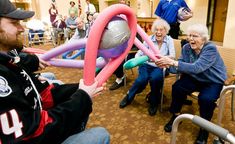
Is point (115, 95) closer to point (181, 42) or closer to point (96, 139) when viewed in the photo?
point (181, 42)

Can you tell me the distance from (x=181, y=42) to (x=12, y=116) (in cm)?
235

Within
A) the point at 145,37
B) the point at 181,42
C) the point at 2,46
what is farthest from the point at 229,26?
the point at 2,46

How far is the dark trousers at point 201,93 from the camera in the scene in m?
1.91

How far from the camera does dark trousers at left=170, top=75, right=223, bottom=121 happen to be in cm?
191

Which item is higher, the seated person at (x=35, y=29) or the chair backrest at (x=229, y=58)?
the seated person at (x=35, y=29)

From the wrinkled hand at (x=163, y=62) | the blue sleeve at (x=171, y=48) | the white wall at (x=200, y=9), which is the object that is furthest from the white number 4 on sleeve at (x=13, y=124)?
the white wall at (x=200, y=9)

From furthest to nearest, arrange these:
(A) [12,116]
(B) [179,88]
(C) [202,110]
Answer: (B) [179,88] < (C) [202,110] < (A) [12,116]

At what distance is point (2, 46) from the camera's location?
0.91m

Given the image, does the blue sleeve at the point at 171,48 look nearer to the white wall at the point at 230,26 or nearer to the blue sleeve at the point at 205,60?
the blue sleeve at the point at 205,60

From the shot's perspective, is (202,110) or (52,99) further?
(202,110)

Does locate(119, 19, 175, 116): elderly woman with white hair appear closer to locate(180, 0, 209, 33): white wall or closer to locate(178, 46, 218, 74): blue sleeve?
locate(178, 46, 218, 74): blue sleeve

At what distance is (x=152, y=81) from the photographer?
245cm

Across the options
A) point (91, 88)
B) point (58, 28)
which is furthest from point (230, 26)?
point (58, 28)

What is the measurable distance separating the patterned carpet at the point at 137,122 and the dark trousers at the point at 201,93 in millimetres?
256
